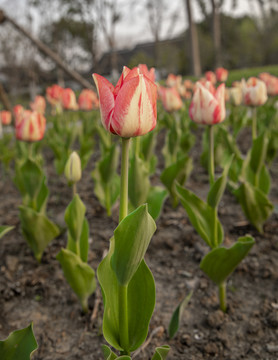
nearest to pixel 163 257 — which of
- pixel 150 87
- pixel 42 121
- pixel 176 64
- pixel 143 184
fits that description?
pixel 143 184

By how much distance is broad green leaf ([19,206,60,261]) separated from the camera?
179 cm

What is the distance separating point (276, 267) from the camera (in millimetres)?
1822

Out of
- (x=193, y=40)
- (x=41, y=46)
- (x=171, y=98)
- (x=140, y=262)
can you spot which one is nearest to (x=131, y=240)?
(x=140, y=262)

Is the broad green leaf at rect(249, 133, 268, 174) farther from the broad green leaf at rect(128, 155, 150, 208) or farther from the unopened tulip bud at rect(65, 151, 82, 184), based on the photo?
the unopened tulip bud at rect(65, 151, 82, 184)

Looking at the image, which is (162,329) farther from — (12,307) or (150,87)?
(150,87)

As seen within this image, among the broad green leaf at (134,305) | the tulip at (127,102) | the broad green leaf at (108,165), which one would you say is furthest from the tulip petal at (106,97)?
the broad green leaf at (108,165)

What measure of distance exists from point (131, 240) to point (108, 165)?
1.44 meters

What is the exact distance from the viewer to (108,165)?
2320 millimetres

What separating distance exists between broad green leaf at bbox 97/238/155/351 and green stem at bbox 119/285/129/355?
0.02m

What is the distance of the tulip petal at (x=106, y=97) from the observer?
35.0 inches

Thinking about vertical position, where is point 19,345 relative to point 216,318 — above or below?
above

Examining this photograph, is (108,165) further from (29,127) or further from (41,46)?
(41,46)

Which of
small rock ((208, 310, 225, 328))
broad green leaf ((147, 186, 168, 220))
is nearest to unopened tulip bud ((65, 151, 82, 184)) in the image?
broad green leaf ((147, 186, 168, 220))

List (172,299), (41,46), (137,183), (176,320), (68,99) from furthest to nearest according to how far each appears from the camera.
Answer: (41,46) < (68,99) < (137,183) < (172,299) < (176,320)
